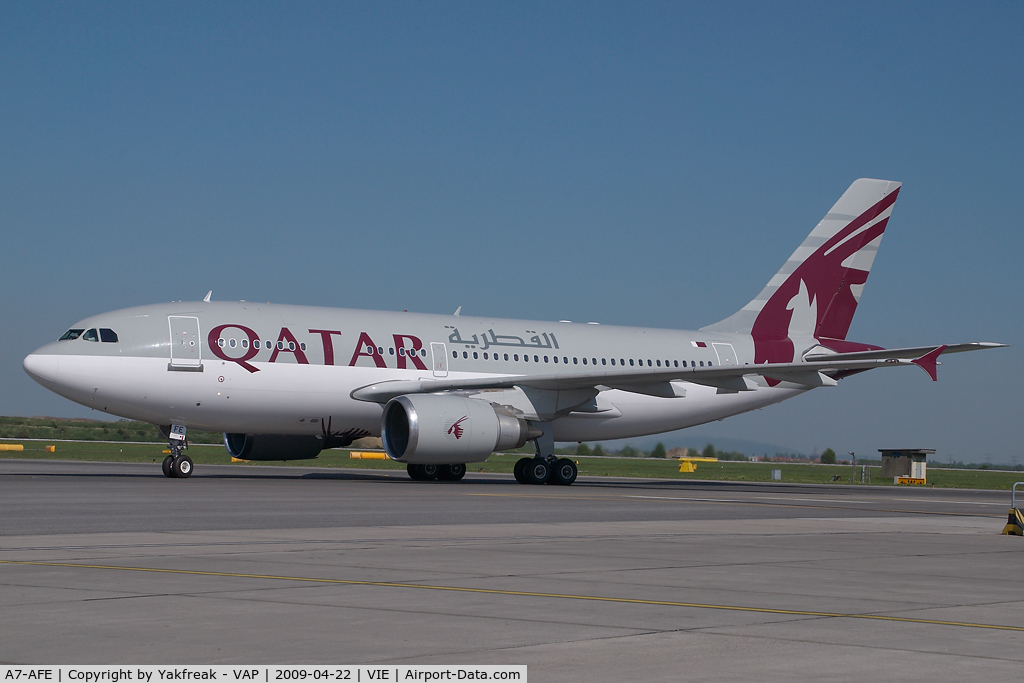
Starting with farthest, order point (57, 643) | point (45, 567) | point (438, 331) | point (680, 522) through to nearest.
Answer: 1. point (438, 331)
2. point (680, 522)
3. point (45, 567)
4. point (57, 643)

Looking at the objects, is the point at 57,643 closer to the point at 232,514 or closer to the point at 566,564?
the point at 566,564

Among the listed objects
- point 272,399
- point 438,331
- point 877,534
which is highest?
point 438,331

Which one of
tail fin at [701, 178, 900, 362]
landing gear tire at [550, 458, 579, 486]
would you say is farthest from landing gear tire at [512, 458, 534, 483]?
tail fin at [701, 178, 900, 362]

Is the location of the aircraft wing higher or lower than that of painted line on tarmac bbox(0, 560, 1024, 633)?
higher

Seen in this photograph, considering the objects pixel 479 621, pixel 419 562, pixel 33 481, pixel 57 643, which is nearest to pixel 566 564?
pixel 419 562

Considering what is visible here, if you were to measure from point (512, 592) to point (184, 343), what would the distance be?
18378 millimetres

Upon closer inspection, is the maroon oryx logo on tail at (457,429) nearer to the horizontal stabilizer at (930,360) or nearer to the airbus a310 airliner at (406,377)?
the airbus a310 airliner at (406,377)

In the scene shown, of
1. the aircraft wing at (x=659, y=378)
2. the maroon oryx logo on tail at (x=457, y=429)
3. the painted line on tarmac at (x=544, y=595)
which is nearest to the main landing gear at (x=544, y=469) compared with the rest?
the aircraft wing at (x=659, y=378)

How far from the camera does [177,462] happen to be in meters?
24.7

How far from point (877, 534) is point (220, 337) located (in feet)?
51.3

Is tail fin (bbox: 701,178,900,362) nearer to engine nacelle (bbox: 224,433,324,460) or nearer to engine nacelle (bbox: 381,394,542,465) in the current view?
engine nacelle (bbox: 381,394,542,465)

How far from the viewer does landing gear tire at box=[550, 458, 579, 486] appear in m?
27.7

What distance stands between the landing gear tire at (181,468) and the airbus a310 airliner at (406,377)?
5cm

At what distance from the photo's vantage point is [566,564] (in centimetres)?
994
